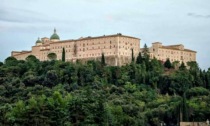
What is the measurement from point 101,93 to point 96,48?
94.8 ft

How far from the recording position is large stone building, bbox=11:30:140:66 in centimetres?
9062

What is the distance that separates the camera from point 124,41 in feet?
301

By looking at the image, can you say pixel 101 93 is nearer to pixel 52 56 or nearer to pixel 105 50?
pixel 105 50

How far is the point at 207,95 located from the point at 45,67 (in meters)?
25.7

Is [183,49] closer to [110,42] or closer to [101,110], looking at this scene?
[110,42]

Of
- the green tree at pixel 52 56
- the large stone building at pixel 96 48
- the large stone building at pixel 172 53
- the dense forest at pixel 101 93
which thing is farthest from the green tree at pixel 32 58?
the large stone building at pixel 172 53

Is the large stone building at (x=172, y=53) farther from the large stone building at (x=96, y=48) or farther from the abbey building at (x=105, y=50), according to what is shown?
the large stone building at (x=96, y=48)

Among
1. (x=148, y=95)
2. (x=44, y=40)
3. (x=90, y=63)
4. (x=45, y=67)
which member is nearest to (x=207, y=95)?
(x=148, y=95)

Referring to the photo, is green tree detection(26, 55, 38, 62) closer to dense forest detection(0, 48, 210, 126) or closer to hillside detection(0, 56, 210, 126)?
hillside detection(0, 56, 210, 126)

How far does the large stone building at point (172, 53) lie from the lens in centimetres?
9606

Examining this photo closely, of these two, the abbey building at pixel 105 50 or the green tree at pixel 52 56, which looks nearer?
the abbey building at pixel 105 50

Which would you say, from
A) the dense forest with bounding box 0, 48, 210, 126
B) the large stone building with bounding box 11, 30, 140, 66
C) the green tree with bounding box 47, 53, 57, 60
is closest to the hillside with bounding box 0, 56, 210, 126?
the dense forest with bounding box 0, 48, 210, 126

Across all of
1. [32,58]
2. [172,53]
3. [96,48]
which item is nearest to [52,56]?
[32,58]

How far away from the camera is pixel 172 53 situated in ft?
323
